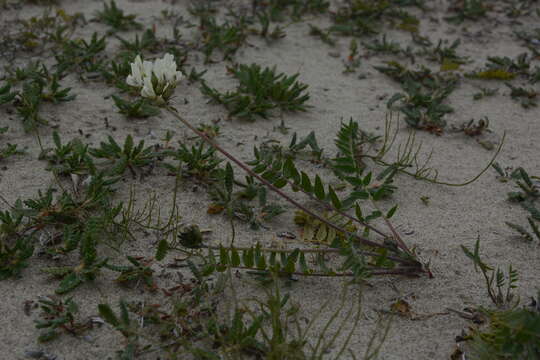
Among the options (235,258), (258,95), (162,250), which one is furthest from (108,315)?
(258,95)

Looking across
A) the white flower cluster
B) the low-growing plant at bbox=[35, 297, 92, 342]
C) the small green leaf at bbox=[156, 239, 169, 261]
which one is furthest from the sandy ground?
the white flower cluster

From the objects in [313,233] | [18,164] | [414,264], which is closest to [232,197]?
[313,233]

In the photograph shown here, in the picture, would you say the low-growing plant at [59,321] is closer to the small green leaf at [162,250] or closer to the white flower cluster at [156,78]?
the small green leaf at [162,250]

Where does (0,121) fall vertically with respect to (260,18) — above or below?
below

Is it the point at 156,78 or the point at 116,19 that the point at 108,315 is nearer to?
the point at 156,78

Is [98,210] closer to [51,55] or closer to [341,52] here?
[51,55]

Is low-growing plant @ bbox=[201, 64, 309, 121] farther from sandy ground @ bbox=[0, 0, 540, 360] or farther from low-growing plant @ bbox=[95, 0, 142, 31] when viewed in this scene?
low-growing plant @ bbox=[95, 0, 142, 31]

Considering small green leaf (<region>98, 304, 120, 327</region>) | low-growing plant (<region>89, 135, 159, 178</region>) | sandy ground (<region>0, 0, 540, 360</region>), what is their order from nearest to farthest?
small green leaf (<region>98, 304, 120, 327</region>) < sandy ground (<region>0, 0, 540, 360</region>) < low-growing plant (<region>89, 135, 159, 178</region>)
